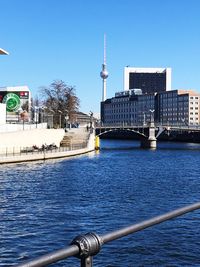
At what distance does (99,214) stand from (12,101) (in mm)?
65507

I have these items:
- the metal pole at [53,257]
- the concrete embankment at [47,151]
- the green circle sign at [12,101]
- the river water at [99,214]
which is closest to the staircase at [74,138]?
the concrete embankment at [47,151]

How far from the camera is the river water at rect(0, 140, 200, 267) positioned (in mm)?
18641

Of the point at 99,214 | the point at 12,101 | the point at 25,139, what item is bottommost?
the point at 99,214

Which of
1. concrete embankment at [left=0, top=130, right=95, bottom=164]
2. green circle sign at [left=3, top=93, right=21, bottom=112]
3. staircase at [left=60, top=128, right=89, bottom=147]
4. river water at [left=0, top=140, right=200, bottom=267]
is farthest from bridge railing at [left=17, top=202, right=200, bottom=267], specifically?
staircase at [left=60, top=128, right=89, bottom=147]

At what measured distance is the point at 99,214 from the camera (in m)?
26.5

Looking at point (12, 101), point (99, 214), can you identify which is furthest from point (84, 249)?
point (12, 101)

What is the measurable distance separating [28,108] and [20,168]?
51473 mm

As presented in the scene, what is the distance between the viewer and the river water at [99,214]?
61.2ft

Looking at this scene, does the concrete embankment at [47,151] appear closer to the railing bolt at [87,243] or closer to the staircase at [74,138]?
the staircase at [74,138]

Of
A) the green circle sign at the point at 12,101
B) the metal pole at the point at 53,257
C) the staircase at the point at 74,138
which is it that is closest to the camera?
the metal pole at the point at 53,257

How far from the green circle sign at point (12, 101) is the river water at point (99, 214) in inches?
1637

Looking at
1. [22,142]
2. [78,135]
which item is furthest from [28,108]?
[22,142]

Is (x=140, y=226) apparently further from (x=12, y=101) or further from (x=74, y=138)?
(x=74, y=138)

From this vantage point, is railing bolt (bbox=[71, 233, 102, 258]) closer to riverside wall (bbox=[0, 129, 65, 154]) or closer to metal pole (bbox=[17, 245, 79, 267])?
metal pole (bbox=[17, 245, 79, 267])
